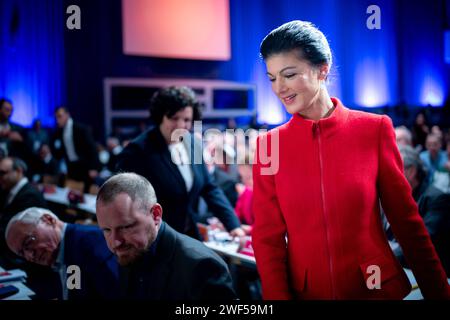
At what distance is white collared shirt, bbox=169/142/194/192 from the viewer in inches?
82.5

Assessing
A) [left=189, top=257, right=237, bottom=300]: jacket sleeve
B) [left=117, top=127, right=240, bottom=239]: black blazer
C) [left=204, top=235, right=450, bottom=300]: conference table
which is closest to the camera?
[left=189, top=257, right=237, bottom=300]: jacket sleeve

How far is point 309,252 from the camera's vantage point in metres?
1.27

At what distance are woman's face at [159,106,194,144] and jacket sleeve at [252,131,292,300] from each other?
0.88 metres

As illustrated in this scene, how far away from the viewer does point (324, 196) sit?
48.8 inches

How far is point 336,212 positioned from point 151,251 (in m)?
0.61

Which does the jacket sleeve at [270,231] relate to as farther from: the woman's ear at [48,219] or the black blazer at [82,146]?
the black blazer at [82,146]

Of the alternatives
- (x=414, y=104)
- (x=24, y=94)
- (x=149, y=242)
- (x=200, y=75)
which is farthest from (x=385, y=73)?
(x=200, y=75)

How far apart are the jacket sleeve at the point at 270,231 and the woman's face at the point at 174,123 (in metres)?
0.88

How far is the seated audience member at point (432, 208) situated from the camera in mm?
2291

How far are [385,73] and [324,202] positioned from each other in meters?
1.76

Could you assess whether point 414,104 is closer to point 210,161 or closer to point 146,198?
point 146,198

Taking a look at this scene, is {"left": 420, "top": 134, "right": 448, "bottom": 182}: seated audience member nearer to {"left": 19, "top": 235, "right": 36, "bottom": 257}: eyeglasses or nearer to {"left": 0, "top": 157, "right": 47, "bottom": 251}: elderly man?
{"left": 0, "top": 157, "right": 47, "bottom": 251}: elderly man

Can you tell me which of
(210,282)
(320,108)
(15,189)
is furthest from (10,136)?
(320,108)
